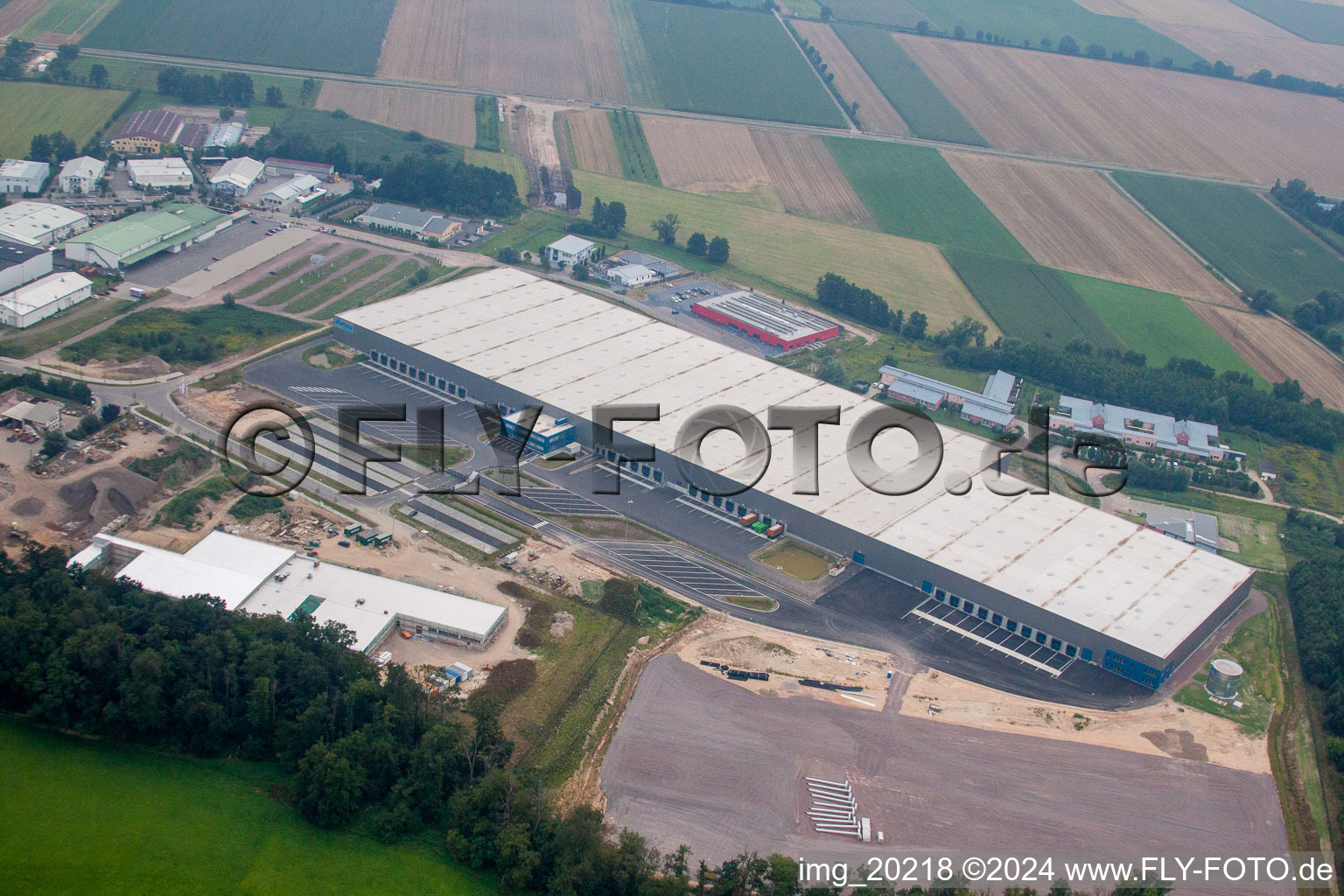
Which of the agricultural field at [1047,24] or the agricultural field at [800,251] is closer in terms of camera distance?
the agricultural field at [800,251]

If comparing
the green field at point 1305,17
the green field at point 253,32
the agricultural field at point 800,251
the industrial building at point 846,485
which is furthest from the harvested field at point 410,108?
the green field at point 1305,17

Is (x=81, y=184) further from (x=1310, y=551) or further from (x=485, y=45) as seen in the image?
(x=1310, y=551)

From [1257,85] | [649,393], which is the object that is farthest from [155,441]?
[1257,85]

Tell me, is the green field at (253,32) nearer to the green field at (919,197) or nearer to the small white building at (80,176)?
the small white building at (80,176)

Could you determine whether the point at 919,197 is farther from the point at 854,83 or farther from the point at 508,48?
the point at 508,48

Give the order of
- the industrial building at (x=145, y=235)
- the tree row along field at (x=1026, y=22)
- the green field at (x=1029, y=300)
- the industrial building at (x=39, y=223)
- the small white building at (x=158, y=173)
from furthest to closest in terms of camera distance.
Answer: the tree row along field at (x=1026, y=22) < the small white building at (x=158, y=173) < the green field at (x=1029, y=300) < the industrial building at (x=145, y=235) < the industrial building at (x=39, y=223)

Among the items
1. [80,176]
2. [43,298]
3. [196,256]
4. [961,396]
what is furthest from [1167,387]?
[80,176]
